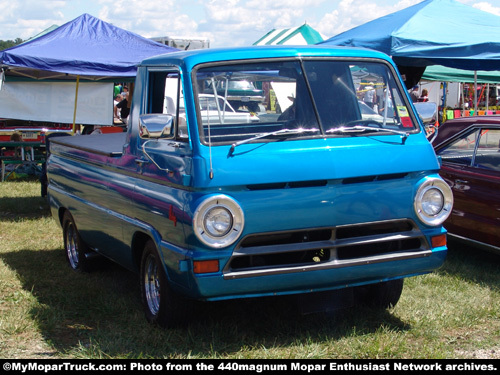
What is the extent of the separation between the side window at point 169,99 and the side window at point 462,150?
133 inches

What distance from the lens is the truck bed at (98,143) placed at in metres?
5.84

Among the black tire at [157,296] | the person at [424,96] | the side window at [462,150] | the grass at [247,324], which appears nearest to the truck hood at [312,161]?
the black tire at [157,296]

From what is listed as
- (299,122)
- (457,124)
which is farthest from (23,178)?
(299,122)

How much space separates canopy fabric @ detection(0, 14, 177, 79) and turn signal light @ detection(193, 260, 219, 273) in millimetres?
7024

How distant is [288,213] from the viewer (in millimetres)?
4172

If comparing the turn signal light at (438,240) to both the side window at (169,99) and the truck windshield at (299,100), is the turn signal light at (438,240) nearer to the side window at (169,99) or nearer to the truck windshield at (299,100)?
the truck windshield at (299,100)

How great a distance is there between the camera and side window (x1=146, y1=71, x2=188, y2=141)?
4.60 m

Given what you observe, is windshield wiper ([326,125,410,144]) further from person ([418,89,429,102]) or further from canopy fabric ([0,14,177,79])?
person ([418,89,429,102])

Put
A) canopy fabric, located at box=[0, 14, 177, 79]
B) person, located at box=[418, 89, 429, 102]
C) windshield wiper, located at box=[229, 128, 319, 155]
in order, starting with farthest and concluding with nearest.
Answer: person, located at box=[418, 89, 429, 102] → canopy fabric, located at box=[0, 14, 177, 79] → windshield wiper, located at box=[229, 128, 319, 155]

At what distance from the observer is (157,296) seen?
4926mm

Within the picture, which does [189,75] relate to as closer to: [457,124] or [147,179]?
[147,179]

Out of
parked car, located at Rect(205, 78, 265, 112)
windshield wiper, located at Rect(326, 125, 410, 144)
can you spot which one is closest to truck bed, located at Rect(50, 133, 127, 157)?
parked car, located at Rect(205, 78, 265, 112)

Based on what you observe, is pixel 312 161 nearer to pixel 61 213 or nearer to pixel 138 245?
pixel 138 245

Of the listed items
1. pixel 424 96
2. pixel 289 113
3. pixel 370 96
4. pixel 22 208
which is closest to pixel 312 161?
pixel 289 113
